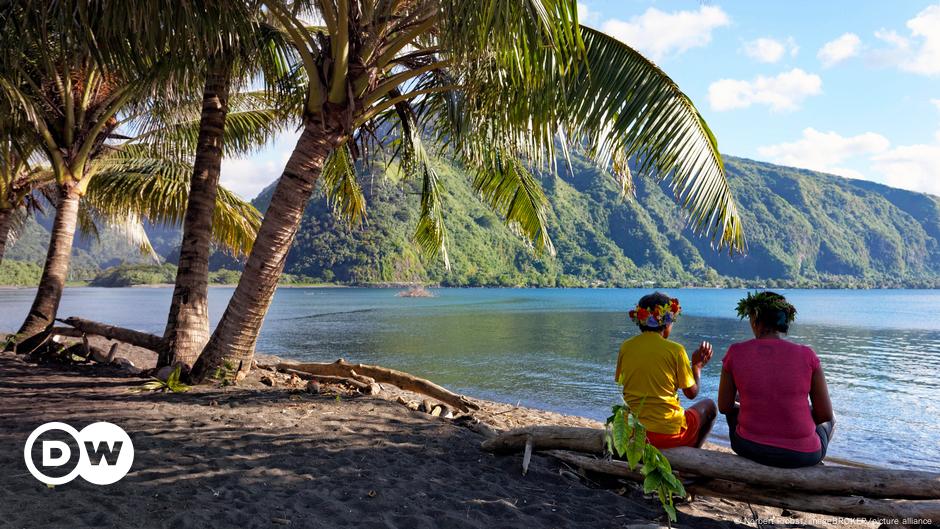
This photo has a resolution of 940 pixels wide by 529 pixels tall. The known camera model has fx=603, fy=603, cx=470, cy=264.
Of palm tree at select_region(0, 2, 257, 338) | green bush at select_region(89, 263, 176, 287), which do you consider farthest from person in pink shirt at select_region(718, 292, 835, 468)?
green bush at select_region(89, 263, 176, 287)

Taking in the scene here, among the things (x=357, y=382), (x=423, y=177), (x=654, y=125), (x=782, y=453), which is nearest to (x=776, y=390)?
(x=782, y=453)

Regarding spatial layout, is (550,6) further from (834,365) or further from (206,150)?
(834,365)

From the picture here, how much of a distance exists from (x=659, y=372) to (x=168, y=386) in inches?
204

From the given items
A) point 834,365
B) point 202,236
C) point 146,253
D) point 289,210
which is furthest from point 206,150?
point 834,365

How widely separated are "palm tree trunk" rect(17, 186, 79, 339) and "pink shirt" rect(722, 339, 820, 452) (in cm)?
1116

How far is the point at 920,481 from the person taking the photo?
12.3 ft

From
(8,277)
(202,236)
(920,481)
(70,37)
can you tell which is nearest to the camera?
(920,481)

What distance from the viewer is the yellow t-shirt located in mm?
3986

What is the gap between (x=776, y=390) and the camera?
12.0 feet

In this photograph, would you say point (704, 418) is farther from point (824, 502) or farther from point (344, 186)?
point (344, 186)

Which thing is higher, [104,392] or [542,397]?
[104,392]

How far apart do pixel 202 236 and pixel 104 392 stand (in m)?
2.04

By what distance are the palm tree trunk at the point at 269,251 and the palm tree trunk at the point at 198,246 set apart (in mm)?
691

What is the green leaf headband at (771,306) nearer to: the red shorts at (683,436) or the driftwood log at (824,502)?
the red shorts at (683,436)
